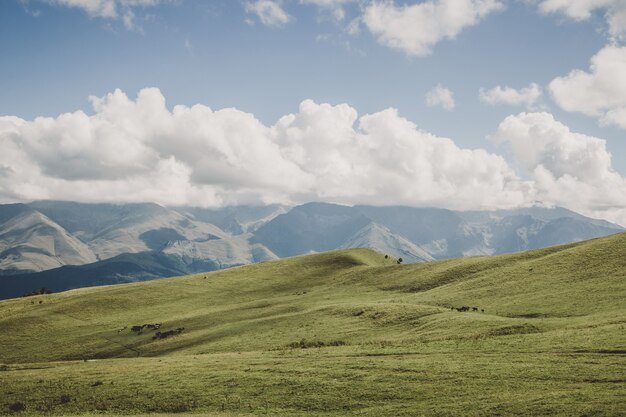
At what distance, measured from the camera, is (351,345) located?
5469 cm

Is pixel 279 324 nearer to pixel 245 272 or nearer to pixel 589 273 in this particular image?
pixel 589 273

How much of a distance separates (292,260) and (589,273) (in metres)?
87.7

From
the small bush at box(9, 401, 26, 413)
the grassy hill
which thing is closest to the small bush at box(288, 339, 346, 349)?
the grassy hill

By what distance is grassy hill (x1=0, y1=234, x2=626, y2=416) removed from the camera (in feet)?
108

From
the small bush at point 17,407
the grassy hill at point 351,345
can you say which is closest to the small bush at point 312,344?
the grassy hill at point 351,345

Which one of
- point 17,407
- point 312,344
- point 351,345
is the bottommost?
point 17,407

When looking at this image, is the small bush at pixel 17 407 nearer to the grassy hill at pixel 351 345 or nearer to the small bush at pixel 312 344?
the grassy hill at pixel 351 345

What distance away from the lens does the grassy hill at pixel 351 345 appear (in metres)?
32.9

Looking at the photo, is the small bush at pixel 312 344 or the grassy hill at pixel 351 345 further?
the small bush at pixel 312 344

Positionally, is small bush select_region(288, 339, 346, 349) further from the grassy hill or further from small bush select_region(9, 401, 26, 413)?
small bush select_region(9, 401, 26, 413)

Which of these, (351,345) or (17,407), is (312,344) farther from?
(17,407)

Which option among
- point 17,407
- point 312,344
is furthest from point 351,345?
point 17,407

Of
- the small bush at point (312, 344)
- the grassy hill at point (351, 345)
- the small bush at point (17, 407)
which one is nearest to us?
the grassy hill at point (351, 345)

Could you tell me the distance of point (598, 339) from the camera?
1581 inches
